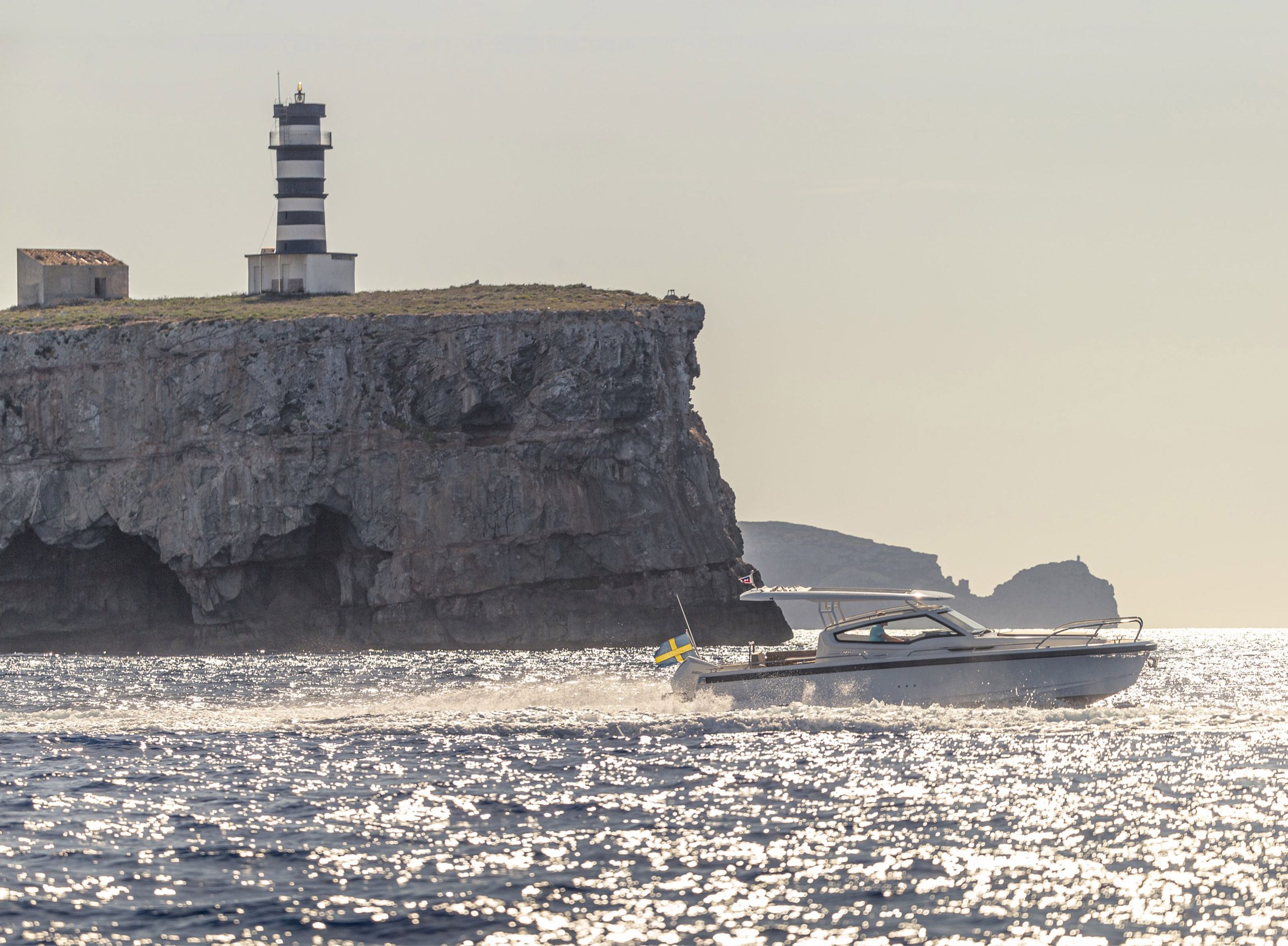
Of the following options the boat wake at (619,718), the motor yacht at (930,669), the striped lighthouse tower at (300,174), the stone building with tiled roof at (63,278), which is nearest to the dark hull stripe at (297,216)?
the striped lighthouse tower at (300,174)

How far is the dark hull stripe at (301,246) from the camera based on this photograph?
9475cm

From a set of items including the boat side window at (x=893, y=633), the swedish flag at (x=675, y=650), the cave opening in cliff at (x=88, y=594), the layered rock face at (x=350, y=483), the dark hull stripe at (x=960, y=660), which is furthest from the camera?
the cave opening in cliff at (x=88, y=594)

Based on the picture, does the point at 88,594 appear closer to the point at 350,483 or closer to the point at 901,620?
the point at 350,483

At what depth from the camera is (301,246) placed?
9475cm

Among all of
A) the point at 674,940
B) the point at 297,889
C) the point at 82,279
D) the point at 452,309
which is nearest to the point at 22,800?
the point at 297,889

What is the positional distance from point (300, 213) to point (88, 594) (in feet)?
89.3

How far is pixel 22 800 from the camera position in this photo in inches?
942

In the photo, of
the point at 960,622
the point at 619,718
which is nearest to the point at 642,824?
the point at 619,718

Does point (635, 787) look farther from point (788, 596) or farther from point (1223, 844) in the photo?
point (788, 596)

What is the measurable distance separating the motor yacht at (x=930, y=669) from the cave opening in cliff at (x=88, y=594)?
2011 inches

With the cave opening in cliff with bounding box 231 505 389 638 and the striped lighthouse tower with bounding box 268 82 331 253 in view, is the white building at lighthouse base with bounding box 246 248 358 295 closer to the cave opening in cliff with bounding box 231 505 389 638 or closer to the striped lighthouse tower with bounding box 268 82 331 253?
the striped lighthouse tower with bounding box 268 82 331 253

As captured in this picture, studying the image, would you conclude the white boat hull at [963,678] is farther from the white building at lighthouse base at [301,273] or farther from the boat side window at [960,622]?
the white building at lighthouse base at [301,273]

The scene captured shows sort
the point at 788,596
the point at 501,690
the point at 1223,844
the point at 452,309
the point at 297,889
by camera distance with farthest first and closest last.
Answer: the point at 452,309
the point at 501,690
the point at 788,596
the point at 1223,844
the point at 297,889

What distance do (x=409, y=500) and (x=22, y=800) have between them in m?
52.5
